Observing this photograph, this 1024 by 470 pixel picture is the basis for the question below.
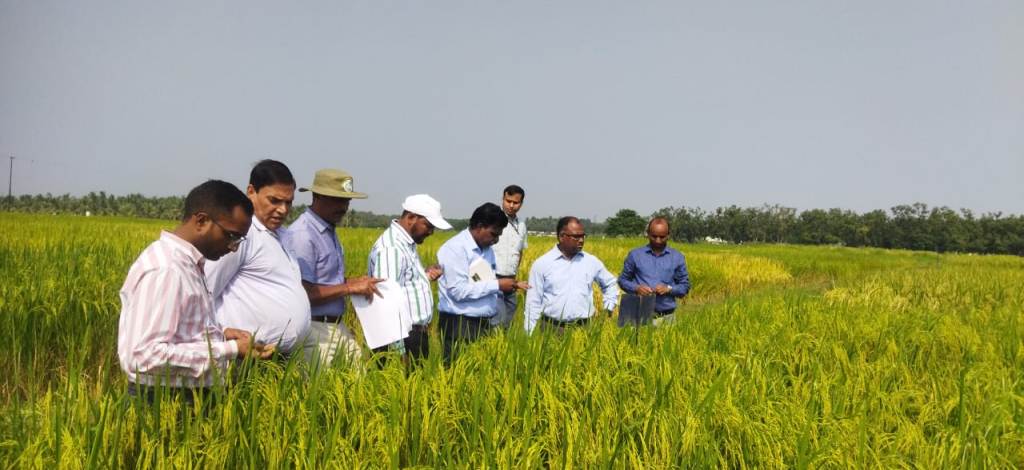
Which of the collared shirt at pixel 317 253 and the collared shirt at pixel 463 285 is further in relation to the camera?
the collared shirt at pixel 463 285

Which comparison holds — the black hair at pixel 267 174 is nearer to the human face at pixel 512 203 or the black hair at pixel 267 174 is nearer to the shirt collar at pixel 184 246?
the shirt collar at pixel 184 246

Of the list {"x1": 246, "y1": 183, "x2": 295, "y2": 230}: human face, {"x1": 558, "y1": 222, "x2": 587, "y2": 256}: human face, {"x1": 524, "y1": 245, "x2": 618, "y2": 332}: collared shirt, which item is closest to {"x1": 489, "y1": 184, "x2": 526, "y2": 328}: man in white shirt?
{"x1": 524, "y1": 245, "x2": 618, "y2": 332}: collared shirt

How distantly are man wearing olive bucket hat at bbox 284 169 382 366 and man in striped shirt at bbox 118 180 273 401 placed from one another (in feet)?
2.97

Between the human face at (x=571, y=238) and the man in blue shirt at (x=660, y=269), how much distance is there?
0.81m

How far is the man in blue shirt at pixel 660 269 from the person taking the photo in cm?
490

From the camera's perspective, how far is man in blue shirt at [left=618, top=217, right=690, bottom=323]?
4898 millimetres

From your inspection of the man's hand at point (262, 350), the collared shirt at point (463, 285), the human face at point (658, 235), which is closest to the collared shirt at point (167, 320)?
the man's hand at point (262, 350)

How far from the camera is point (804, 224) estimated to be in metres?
95.8

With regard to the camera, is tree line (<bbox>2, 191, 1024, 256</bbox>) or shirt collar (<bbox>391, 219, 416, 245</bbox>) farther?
tree line (<bbox>2, 191, 1024, 256</bbox>)

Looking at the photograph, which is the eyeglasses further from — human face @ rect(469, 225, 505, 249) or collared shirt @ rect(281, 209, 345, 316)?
human face @ rect(469, 225, 505, 249)

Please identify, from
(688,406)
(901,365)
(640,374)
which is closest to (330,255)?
(640,374)

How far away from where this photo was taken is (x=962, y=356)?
135 inches

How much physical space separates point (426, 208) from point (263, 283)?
3.62ft

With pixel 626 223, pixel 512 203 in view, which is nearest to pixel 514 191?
pixel 512 203
